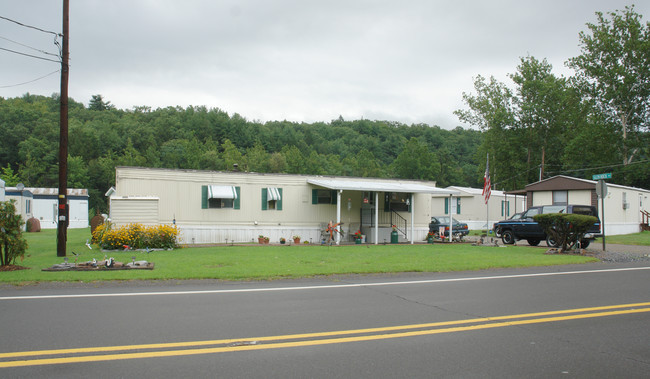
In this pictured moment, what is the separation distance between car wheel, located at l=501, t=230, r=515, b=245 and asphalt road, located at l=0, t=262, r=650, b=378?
13.9 meters

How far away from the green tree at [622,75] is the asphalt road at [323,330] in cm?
4039

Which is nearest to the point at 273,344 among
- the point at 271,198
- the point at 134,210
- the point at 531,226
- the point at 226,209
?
the point at 134,210

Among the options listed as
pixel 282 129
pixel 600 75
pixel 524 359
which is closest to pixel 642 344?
pixel 524 359

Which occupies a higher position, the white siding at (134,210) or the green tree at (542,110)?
the green tree at (542,110)

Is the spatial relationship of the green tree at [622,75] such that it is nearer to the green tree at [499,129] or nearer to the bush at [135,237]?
the green tree at [499,129]

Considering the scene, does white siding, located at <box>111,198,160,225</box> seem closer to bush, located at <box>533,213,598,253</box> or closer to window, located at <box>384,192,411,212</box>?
window, located at <box>384,192,411,212</box>

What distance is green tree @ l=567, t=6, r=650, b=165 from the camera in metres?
42.1

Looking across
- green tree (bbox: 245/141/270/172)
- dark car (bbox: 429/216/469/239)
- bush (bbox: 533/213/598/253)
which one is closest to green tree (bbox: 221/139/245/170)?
green tree (bbox: 245/141/270/172)

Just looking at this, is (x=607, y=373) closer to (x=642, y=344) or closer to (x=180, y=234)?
(x=642, y=344)

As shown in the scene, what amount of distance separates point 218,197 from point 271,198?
8.69ft

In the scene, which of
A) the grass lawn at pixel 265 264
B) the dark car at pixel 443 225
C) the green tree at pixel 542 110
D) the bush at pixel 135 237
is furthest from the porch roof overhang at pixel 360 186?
the green tree at pixel 542 110

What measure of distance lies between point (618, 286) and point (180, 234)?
1700cm

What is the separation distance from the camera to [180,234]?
21.4 m

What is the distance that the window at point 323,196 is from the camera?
2434cm
